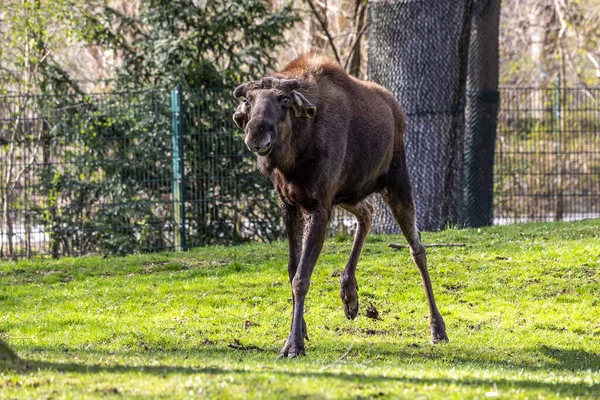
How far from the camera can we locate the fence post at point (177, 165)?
15648 mm

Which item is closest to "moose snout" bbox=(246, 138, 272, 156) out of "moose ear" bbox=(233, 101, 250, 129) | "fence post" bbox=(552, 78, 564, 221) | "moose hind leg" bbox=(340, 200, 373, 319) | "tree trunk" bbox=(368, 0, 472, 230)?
"moose ear" bbox=(233, 101, 250, 129)

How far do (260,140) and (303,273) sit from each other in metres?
1.17

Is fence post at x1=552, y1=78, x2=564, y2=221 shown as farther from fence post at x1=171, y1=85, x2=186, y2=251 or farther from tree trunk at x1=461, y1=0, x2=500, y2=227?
fence post at x1=171, y1=85, x2=186, y2=251

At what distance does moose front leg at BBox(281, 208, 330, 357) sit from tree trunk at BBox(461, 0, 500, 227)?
8768 mm

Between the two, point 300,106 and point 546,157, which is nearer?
point 300,106

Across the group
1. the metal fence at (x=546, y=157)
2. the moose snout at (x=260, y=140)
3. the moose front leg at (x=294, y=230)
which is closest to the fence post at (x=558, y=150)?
the metal fence at (x=546, y=157)

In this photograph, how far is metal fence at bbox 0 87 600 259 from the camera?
620 inches

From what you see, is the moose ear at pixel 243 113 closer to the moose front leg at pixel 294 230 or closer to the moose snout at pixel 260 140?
the moose snout at pixel 260 140

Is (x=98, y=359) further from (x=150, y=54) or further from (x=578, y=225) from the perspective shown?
(x=150, y=54)

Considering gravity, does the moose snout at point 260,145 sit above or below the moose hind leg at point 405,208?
above

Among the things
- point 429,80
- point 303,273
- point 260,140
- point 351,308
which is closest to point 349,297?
point 351,308

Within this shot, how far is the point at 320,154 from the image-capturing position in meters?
8.23

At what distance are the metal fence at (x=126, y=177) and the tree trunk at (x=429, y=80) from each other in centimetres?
256

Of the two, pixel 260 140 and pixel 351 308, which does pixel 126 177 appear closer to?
pixel 351 308
